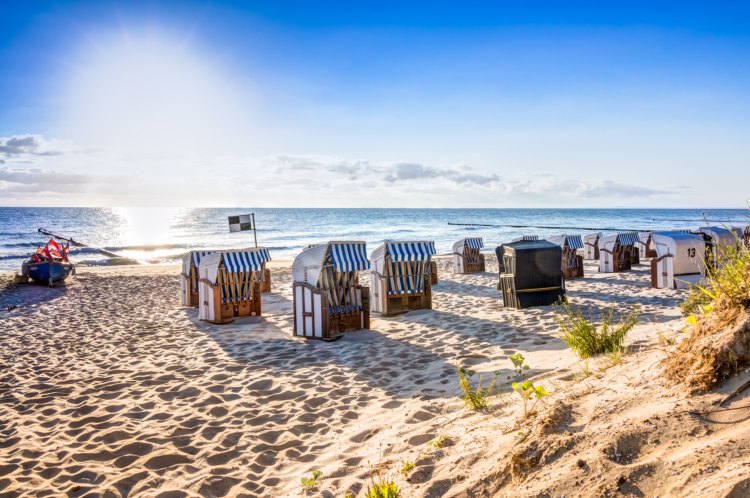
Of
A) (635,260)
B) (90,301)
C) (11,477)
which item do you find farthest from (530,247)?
(90,301)

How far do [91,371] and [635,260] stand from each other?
17.7 meters

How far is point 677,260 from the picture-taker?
37.6 feet

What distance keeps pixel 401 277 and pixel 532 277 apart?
8.99 ft

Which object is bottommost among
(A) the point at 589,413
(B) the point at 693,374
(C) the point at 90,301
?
(C) the point at 90,301

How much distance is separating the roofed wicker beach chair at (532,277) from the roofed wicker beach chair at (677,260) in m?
3.38

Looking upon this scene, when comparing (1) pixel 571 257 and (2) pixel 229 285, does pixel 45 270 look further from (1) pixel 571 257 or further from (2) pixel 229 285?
(1) pixel 571 257

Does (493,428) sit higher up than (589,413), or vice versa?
(589,413)

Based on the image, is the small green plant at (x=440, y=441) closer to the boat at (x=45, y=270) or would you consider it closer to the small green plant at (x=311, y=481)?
the small green plant at (x=311, y=481)

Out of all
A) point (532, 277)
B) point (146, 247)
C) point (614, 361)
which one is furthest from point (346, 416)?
point (146, 247)

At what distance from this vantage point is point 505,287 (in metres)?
10.1

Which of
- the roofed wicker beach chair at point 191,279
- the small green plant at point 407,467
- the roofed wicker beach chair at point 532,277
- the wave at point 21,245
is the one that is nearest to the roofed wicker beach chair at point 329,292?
the roofed wicker beach chair at point 532,277

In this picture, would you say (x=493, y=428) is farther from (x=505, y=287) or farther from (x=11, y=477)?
(x=505, y=287)

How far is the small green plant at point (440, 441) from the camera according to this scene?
3.40 metres

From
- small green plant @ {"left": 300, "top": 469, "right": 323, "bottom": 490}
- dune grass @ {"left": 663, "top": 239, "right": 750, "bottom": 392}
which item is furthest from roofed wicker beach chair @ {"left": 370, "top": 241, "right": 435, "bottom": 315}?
dune grass @ {"left": 663, "top": 239, "right": 750, "bottom": 392}
